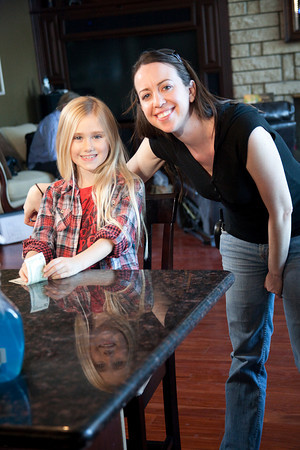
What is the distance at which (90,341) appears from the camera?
0.91m

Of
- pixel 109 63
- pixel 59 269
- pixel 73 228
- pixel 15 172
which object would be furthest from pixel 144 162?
pixel 109 63

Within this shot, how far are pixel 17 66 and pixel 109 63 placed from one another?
1.14 m

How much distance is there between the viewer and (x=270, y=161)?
1324 millimetres

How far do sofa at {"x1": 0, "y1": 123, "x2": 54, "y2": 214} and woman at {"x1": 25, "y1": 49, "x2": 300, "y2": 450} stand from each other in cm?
372

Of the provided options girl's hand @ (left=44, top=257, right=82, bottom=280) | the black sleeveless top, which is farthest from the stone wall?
girl's hand @ (left=44, top=257, right=82, bottom=280)

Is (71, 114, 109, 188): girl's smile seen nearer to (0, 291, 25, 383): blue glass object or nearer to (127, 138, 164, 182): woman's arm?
(127, 138, 164, 182): woman's arm

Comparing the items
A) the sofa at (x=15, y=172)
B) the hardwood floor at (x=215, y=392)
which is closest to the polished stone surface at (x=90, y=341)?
the hardwood floor at (x=215, y=392)

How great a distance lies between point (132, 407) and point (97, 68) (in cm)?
670

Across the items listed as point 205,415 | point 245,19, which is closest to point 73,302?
point 205,415

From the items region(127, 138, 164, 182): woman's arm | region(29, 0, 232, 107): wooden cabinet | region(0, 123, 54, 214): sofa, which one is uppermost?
region(29, 0, 232, 107): wooden cabinet

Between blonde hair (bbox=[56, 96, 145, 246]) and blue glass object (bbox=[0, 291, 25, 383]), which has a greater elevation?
blonde hair (bbox=[56, 96, 145, 246])

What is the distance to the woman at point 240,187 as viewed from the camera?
136cm

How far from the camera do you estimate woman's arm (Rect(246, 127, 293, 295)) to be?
4.34 feet

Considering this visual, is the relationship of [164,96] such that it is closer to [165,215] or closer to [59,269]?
[165,215]
